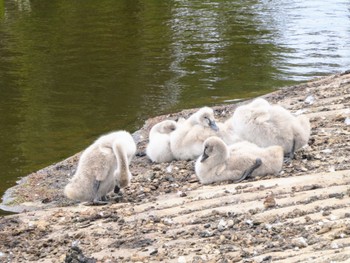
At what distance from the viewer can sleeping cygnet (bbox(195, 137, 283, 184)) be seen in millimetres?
8750

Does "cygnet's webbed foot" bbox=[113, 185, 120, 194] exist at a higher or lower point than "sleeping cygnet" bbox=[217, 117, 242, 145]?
lower

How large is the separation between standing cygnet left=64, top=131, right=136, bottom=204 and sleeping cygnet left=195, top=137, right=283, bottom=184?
847 millimetres

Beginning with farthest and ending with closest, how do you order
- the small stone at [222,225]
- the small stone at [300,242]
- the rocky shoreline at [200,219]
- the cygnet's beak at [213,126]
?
the cygnet's beak at [213,126]
the small stone at [222,225]
the rocky shoreline at [200,219]
the small stone at [300,242]

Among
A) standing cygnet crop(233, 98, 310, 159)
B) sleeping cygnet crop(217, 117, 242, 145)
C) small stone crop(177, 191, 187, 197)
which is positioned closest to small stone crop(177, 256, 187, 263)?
small stone crop(177, 191, 187, 197)

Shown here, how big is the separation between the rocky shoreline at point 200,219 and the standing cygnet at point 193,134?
176mm

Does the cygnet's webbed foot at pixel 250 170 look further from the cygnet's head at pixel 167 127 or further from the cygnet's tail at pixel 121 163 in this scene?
the cygnet's head at pixel 167 127

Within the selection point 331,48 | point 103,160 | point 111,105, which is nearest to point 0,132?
point 111,105

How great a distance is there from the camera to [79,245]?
298 inches

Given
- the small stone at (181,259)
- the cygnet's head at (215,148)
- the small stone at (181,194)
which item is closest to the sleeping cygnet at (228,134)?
the cygnet's head at (215,148)

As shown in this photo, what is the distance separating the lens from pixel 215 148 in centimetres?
882

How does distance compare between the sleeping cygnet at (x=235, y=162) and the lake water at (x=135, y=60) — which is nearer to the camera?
the sleeping cygnet at (x=235, y=162)

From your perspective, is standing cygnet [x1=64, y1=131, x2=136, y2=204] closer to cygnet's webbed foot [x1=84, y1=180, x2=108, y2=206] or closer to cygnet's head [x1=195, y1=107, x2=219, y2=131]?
cygnet's webbed foot [x1=84, y1=180, x2=108, y2=206]

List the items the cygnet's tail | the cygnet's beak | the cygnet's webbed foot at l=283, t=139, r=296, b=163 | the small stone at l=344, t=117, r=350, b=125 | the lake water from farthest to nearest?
the lake water < the small stone at l=344, t=117, r=350, b=125 < the cygnet's beak < the cygnet's webbed foot at l=283, t=139, r=296, b=163 < the cygnet's tail

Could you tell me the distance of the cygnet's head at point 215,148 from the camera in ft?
28.9
